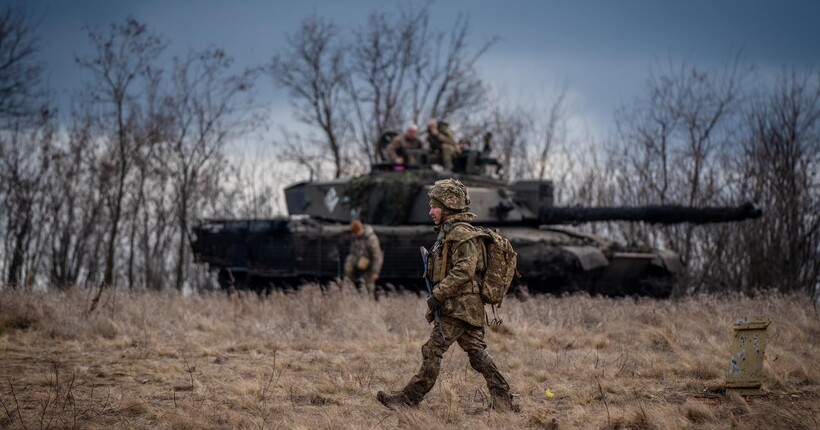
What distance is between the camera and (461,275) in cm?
561

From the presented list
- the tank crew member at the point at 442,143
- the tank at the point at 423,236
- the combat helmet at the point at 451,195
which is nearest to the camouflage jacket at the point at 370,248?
the tank at the point at 423,236

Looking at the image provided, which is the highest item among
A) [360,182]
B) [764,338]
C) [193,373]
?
[360,182]

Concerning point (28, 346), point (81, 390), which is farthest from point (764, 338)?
point (28, 346)

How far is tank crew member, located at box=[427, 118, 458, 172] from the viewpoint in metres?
15.7

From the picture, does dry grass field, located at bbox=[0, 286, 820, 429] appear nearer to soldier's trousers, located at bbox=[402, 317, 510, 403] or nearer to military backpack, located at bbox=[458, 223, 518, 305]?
soldier's trousers, located at bbox=[402, 317, 510, 403]

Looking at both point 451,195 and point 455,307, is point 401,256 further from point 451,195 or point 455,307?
point 455,307

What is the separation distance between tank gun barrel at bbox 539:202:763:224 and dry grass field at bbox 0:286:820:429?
5.19 feet

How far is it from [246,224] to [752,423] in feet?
35.9

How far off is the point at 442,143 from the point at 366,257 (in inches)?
138

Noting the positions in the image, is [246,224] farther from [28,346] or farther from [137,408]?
[137,408]

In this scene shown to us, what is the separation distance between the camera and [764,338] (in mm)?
6301

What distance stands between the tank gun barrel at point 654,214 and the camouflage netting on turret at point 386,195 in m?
2.24

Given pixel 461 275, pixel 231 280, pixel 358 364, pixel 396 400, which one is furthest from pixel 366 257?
pixel 461 275

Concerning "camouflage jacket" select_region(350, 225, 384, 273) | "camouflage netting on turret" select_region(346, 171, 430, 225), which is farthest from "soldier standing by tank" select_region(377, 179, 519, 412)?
"camouflage netting on turret" select_region(346, 171, 430, 225)
